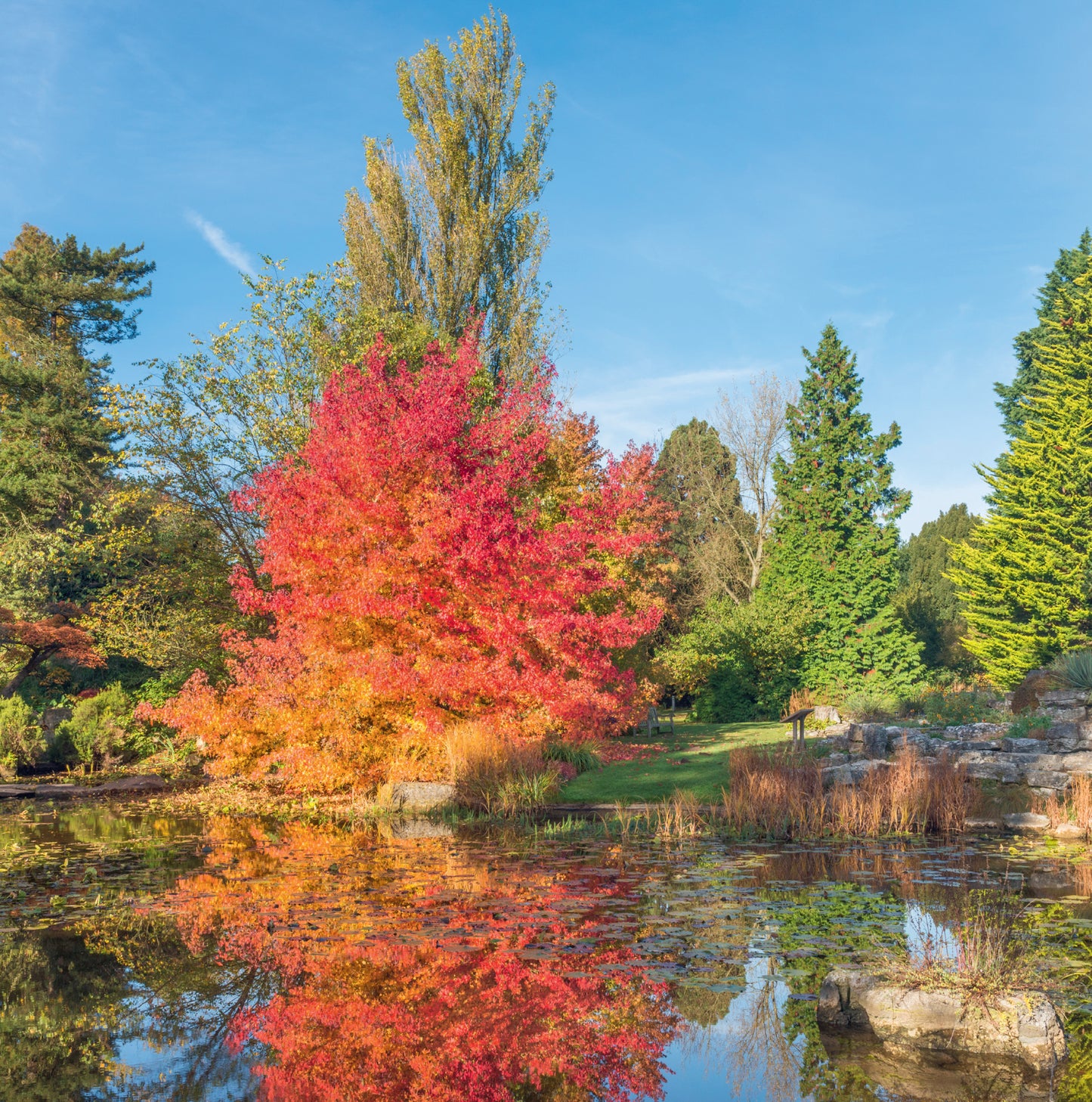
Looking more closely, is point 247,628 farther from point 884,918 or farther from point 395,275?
point 884,918

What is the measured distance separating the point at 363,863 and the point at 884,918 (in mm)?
4436

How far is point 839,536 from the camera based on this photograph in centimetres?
2391

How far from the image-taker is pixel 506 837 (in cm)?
936

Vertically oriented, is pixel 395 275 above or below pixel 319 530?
above

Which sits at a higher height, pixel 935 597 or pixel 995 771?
pixel 935 597

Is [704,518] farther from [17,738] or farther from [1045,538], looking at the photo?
[17,738]

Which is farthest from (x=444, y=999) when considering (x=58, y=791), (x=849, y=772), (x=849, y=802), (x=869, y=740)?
(x=58, y=791)

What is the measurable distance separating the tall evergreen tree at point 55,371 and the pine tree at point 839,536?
1788cm

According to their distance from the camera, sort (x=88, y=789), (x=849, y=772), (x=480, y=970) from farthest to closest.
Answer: (x=88, y=789) → (x=849, y=772) → (x=480, y=970)

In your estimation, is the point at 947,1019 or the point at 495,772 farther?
the point at 495,772

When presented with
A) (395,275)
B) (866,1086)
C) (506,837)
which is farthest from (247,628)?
(866,1086)

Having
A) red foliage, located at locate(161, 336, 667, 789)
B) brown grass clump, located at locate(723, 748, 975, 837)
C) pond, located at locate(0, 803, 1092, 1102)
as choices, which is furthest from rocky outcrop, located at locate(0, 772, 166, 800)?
brown grass clump, located at locate(723, 748, 975, 837)

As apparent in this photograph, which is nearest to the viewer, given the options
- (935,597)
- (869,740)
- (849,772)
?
(849,772)

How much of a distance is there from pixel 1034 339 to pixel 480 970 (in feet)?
98.8
